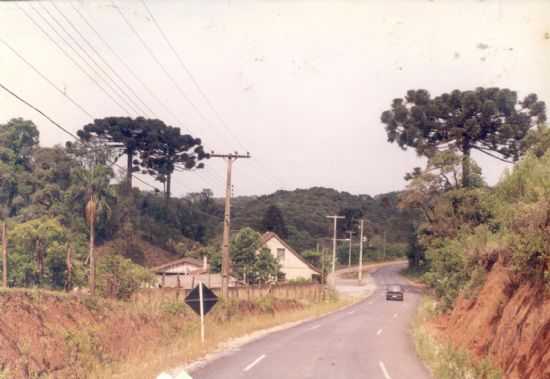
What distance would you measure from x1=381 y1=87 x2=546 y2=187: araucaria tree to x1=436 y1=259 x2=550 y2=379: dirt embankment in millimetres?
29337

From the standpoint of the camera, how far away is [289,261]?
8112cm

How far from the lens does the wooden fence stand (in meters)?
33.9

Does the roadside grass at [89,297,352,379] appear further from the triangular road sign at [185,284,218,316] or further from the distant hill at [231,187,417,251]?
the distant hill at [231,187,417,251]

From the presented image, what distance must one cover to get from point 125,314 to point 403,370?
45.1ft

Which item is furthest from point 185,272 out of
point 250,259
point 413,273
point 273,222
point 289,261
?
point 413,273

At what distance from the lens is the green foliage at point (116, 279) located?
3284cm

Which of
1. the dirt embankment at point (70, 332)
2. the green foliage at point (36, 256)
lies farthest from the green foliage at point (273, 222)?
the dirt embankment at point (70, 332)

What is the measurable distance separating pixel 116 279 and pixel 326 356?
16.0 metres

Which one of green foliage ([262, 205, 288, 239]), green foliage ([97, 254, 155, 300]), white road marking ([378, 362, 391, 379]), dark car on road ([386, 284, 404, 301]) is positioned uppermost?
green foliage ([262, 205, 288, 239])

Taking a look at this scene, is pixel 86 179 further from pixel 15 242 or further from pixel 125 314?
pixel 125 314

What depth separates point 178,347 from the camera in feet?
73.0

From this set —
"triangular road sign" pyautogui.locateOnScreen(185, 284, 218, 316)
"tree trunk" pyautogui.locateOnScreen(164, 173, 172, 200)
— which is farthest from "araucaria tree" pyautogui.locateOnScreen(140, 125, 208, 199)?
"triangular road sign" pyautogui.locateOnScreen(185, 284, 218, 316)

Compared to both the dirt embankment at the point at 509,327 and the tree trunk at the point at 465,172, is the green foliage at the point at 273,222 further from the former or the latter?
the dirt embankment at the point at 509,327

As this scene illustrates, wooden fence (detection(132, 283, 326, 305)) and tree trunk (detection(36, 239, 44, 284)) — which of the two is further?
tree trunk (detection(36, 239, 44, 284))
